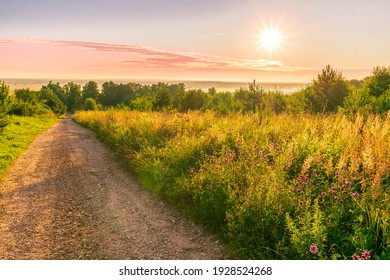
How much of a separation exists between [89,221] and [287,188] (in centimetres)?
426

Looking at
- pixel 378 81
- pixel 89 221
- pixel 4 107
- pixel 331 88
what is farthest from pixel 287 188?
pixel 378 81

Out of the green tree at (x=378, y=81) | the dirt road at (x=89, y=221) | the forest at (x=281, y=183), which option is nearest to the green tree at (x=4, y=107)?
the dirt road at (x=89, y=221)

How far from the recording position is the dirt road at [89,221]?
5.44 meters

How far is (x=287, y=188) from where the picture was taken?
5.48 m

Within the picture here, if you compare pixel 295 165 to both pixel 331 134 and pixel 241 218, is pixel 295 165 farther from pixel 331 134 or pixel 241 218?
pixel 241 218

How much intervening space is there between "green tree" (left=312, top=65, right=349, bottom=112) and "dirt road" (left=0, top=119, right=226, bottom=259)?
39.1m

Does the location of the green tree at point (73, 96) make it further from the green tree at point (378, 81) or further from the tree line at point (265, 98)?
the green tree at point (378, 81)

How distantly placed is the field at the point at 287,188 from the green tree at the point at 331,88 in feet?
120

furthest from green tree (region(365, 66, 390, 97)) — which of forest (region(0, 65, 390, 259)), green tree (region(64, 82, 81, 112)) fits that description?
green tree (region(64, 82, 81, 112))

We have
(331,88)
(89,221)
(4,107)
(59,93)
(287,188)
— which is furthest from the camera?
(59,93)

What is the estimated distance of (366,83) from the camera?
48.0m

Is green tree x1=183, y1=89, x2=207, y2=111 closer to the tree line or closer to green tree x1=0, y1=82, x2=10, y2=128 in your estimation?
the tree line

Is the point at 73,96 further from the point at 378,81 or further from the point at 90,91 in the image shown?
the point at 378,81

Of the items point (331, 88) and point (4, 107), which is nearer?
point (4, 107)
